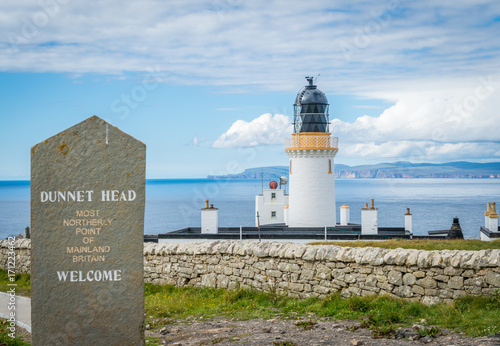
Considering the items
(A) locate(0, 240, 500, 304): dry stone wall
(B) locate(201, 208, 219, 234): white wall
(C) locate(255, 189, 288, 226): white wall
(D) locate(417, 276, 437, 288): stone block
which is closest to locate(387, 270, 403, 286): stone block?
(A) locate(0, 240, 500, 304): dry stone wall

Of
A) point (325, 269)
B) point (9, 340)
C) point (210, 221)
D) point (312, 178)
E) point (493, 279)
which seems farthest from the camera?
point (312, 178)

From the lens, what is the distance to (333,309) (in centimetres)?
1104

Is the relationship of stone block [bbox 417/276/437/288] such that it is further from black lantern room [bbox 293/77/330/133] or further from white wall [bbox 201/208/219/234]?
black lantern room [bbox 293/77/330/133]

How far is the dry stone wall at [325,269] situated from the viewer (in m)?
10.6

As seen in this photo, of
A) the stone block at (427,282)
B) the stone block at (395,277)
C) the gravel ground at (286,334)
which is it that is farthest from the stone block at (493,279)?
the gravel ground at (286,334)

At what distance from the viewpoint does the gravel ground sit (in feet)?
28.2

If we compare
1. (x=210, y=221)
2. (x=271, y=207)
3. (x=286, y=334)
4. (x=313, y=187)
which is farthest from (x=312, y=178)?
(x=286, y=334)

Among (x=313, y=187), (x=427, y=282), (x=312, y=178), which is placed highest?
(x=312, y=178)

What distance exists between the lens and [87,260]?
7844mm

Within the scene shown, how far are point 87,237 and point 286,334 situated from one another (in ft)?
12.6

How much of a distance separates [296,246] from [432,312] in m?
3.81

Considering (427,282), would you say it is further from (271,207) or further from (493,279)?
(271,207)

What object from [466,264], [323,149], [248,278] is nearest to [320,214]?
[323,149]

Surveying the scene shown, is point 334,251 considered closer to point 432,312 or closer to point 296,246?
point 296,246
